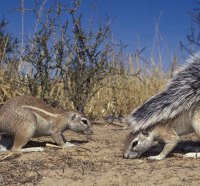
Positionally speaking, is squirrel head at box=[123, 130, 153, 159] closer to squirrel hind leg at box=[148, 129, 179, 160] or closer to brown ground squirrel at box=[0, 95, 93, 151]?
squirrel hind leg at box=[148, 129, 179, 160]

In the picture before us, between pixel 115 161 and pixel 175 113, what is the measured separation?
0.98 meters

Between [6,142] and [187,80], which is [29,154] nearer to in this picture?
[6,142]

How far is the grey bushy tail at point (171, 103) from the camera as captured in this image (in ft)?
19.3

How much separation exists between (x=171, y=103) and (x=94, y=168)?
135 cm

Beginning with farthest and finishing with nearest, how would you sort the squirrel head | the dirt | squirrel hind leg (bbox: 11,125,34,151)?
squirrel hind leg (bbox: 11,125,34,151) < the squirrel head < the dirt

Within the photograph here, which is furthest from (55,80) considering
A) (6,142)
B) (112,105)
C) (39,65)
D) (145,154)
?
(145,154)

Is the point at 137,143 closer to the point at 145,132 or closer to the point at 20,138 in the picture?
the point at 145,132

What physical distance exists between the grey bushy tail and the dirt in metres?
0.50

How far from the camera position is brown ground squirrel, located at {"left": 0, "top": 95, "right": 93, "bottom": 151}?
612 cm

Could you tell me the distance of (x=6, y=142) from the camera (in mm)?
6527

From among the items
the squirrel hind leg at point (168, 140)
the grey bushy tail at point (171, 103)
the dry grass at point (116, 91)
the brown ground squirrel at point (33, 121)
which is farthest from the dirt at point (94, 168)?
the dry grass at point (116, 91)

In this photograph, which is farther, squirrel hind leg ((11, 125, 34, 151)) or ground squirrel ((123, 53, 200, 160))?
squirrel hind leg ((11, 125, 34, 151))

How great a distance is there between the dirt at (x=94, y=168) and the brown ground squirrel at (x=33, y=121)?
229 millimetres

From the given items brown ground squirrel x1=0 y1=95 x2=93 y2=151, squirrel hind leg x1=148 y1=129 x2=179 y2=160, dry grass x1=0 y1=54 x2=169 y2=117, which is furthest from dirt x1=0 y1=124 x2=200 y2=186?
dry grass x1=0 y1=54 x2=169 y2=117
